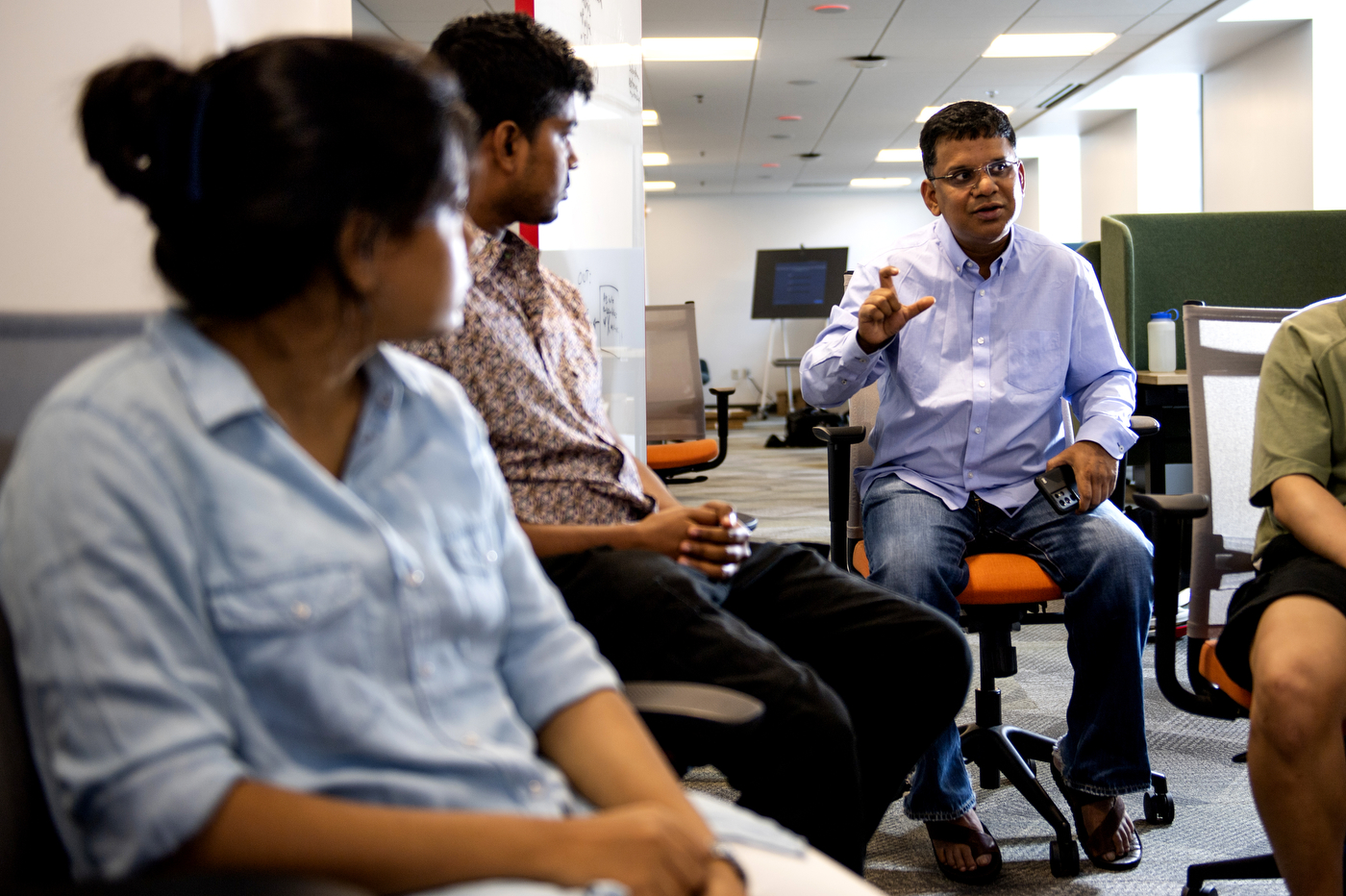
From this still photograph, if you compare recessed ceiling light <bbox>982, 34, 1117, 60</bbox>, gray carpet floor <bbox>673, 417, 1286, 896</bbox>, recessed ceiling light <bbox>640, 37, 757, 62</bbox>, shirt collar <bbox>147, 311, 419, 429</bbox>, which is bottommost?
gray carpet floor <bbox>673, 417, 1286, 896</bbox>

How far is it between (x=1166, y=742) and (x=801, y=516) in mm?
2855

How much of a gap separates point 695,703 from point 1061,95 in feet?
26.7

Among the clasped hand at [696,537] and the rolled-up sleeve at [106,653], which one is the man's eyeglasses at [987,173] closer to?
the clasped hand at [696,537]

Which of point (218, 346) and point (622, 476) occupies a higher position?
point (218, 346)

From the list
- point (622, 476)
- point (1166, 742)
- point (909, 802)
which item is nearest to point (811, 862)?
point (622, 476)

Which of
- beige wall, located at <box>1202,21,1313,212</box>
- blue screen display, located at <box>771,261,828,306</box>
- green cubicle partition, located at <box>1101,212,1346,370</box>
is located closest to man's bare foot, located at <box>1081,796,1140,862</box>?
green cubicle partition, located at <box>1101,212,1346,370</box>

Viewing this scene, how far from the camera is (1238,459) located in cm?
162

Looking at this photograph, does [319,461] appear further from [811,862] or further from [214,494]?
[811,862]

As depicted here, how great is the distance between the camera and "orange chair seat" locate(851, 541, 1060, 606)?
1744mm

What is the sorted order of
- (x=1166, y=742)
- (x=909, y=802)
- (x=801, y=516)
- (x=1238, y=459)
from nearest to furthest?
1. (x=1238, y=459)
2. (x=909, y=802)
3. (x=1166, y=742)
4. (x=801, y=516)

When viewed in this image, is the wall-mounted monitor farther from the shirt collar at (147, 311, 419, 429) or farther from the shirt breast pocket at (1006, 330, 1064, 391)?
the shirt collar at (147, 311, 419, 429)

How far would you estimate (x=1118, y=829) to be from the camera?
1.75 metres

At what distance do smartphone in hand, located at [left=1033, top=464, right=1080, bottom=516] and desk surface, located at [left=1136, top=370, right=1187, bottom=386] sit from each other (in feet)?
4.23

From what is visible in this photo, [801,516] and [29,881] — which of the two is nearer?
[29,881]
